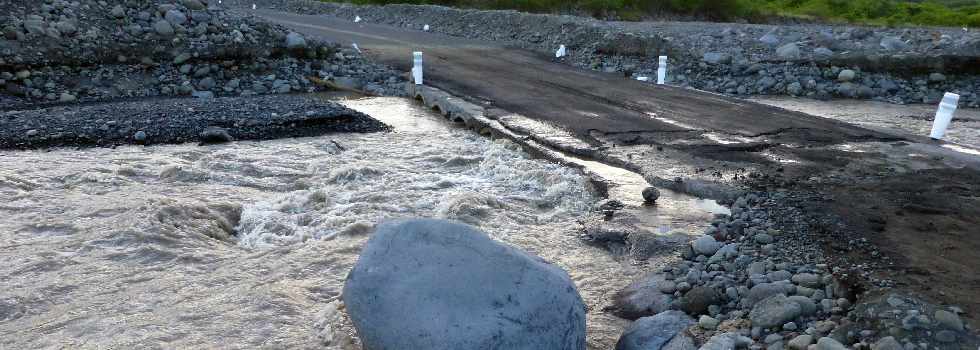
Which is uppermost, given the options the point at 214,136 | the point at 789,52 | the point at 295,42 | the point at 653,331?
the point at 789,52

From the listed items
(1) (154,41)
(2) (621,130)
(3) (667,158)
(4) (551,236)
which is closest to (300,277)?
(4) (551,236)

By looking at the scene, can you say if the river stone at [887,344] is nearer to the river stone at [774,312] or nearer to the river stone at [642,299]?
the river stone at [774,312]

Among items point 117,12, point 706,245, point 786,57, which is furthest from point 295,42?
point 706,245

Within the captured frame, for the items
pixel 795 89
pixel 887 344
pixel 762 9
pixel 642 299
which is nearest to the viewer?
pixel 887 344

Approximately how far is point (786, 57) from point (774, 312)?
14.3 meters

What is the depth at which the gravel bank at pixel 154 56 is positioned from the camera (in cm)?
1386

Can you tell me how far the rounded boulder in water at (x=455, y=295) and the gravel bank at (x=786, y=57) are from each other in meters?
12.8

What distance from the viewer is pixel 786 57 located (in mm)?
17109

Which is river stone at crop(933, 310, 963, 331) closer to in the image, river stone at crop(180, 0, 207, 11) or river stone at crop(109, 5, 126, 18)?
river stone at crop(109, 5, 126, 18)

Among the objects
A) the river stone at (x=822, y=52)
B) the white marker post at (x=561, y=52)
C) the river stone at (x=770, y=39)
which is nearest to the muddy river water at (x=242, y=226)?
the white marker post at (x=561, y=52)

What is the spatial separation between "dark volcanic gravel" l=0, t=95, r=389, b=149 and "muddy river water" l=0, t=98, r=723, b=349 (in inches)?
16.5

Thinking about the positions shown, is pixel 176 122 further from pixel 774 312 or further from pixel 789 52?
pixel 789 52

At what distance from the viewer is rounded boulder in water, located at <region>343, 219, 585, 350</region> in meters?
3.74

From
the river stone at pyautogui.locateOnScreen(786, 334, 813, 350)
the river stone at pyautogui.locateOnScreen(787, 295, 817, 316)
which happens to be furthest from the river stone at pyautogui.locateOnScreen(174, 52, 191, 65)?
the river stone at pyautogui.locateOnScreen(786, 334, 813, 350)
